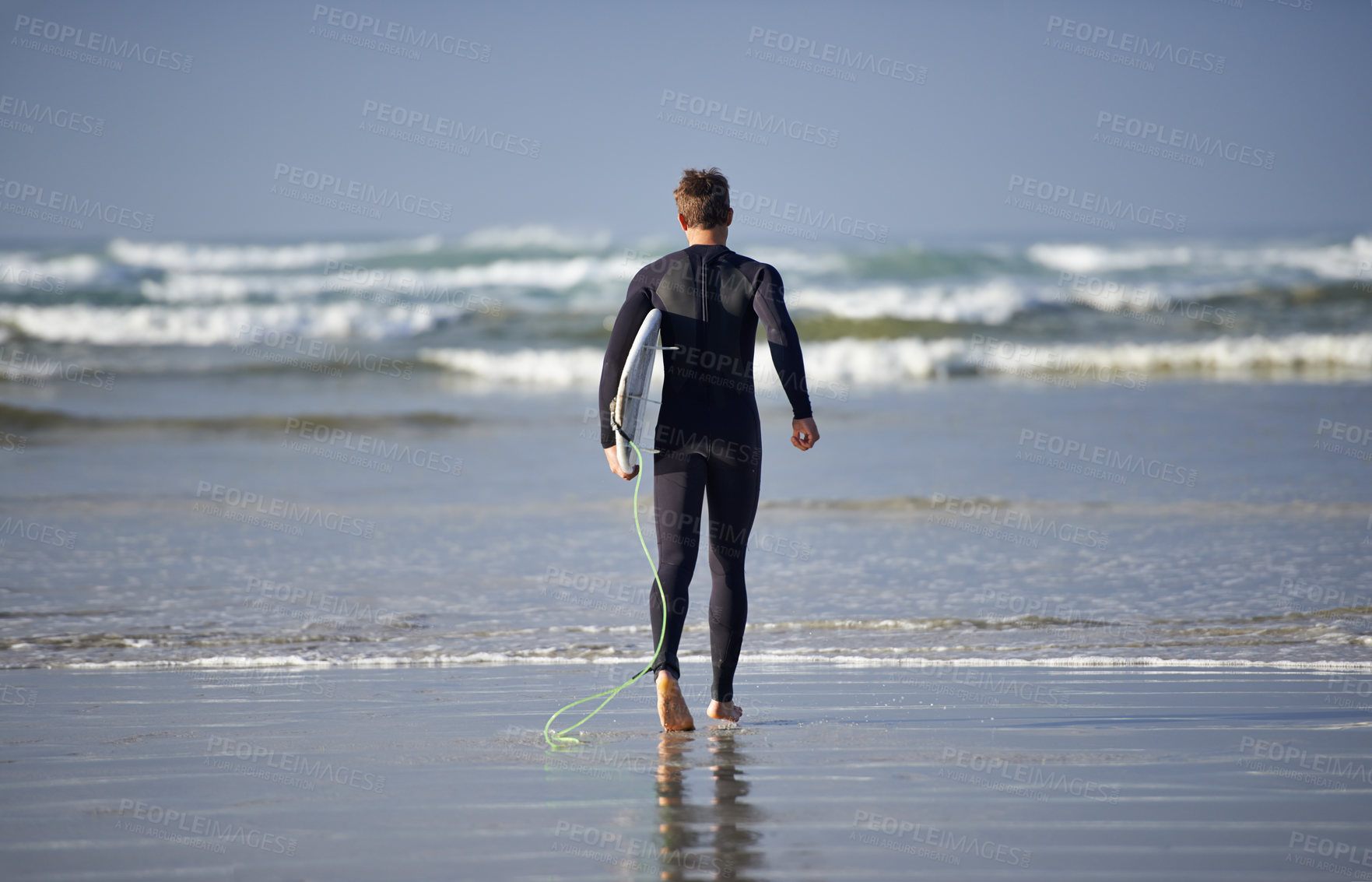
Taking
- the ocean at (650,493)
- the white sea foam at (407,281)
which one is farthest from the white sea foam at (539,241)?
the ocean at (650,493)

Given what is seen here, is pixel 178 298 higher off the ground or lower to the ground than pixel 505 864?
higher

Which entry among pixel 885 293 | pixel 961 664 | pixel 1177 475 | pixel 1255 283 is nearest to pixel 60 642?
pixel 961 664

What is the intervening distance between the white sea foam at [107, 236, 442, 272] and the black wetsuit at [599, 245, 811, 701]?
35319 millimetres

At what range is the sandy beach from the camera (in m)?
2.74

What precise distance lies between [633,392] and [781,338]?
51 centimetres

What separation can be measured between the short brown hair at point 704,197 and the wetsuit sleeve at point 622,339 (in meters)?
0.24

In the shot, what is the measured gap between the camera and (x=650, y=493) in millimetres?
9406

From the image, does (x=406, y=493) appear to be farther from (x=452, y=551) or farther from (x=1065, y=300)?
(x=1065, y=300)

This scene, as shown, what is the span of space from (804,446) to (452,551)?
4.11 meters

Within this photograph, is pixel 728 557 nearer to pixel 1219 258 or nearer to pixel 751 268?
pixel 751 268

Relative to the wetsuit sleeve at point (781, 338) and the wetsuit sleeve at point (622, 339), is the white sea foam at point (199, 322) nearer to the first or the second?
the wetsuit sleeve at point (622, 339)

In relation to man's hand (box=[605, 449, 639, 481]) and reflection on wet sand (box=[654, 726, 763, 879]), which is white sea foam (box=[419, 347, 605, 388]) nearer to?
man's hand (box=[605, 449, 639, 481])

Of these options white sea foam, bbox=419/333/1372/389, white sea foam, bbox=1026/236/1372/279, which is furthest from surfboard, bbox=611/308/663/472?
white sea foam, bbox=1026/236/1372/279

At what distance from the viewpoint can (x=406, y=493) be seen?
961 cm
